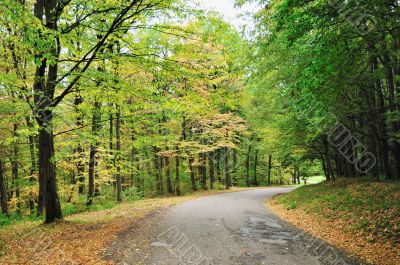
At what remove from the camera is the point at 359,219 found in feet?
29.8

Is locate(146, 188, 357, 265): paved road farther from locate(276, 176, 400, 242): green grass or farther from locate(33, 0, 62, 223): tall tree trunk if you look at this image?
locate(33, 0, 62, 223): tall tree trunk

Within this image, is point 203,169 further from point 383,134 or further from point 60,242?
point 60,242

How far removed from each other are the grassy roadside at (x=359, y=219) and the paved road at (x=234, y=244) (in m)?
0.78

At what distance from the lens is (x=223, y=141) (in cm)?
2350

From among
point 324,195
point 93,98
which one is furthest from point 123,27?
point 324,195

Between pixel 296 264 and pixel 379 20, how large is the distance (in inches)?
225

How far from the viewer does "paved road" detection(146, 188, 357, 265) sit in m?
6.33

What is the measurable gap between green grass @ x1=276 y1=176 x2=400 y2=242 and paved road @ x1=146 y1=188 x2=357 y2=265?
1682mm

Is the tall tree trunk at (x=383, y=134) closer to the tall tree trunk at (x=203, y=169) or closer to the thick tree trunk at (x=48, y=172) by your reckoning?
the thick tree trunk at (x=48, y=172)

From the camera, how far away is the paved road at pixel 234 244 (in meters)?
6.33

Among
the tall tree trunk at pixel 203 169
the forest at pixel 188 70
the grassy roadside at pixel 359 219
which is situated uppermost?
the forest at pixel 188 70

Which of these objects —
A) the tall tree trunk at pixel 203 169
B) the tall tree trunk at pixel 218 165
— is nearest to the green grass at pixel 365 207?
the tall tree trunk at pixel 203 169

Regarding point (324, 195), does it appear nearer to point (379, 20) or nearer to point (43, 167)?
point (379, 20)

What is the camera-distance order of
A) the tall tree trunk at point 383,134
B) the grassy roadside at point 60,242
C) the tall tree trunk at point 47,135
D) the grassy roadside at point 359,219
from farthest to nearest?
the tall tree trunk at point 383,134, the tall tree trunk at point 47,135, the grassy roadside at point 359,219, the grassy roadside at point 60,242
